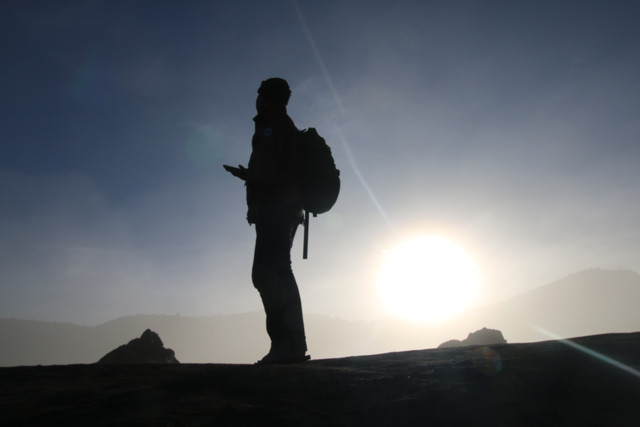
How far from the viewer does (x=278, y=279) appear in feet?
15.7

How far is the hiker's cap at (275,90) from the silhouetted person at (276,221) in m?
0.22

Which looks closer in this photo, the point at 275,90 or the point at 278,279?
the point at 278,279

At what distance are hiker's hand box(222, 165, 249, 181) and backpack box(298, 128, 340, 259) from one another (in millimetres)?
818

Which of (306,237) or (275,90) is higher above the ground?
(275,90)

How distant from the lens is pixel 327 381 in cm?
250

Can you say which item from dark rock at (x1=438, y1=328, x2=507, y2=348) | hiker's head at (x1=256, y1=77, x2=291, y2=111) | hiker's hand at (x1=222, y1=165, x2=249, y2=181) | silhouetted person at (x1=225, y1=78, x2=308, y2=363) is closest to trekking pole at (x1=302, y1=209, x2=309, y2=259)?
silhouetted person at (x1=225, y1=78, x2=308, y2=363)

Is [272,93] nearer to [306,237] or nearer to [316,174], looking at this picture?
[316,174]

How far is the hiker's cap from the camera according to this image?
18.3 ft

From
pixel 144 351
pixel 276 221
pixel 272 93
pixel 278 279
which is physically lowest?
pixel 278 279

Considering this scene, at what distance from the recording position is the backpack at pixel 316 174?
5.20 m

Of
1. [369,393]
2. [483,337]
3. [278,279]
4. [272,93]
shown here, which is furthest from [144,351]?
[483,337]

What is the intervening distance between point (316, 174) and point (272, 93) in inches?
54.4

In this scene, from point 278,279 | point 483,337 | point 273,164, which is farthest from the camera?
point 483,337

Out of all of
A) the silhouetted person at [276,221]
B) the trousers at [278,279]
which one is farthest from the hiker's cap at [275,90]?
the trousers at [278,279]
